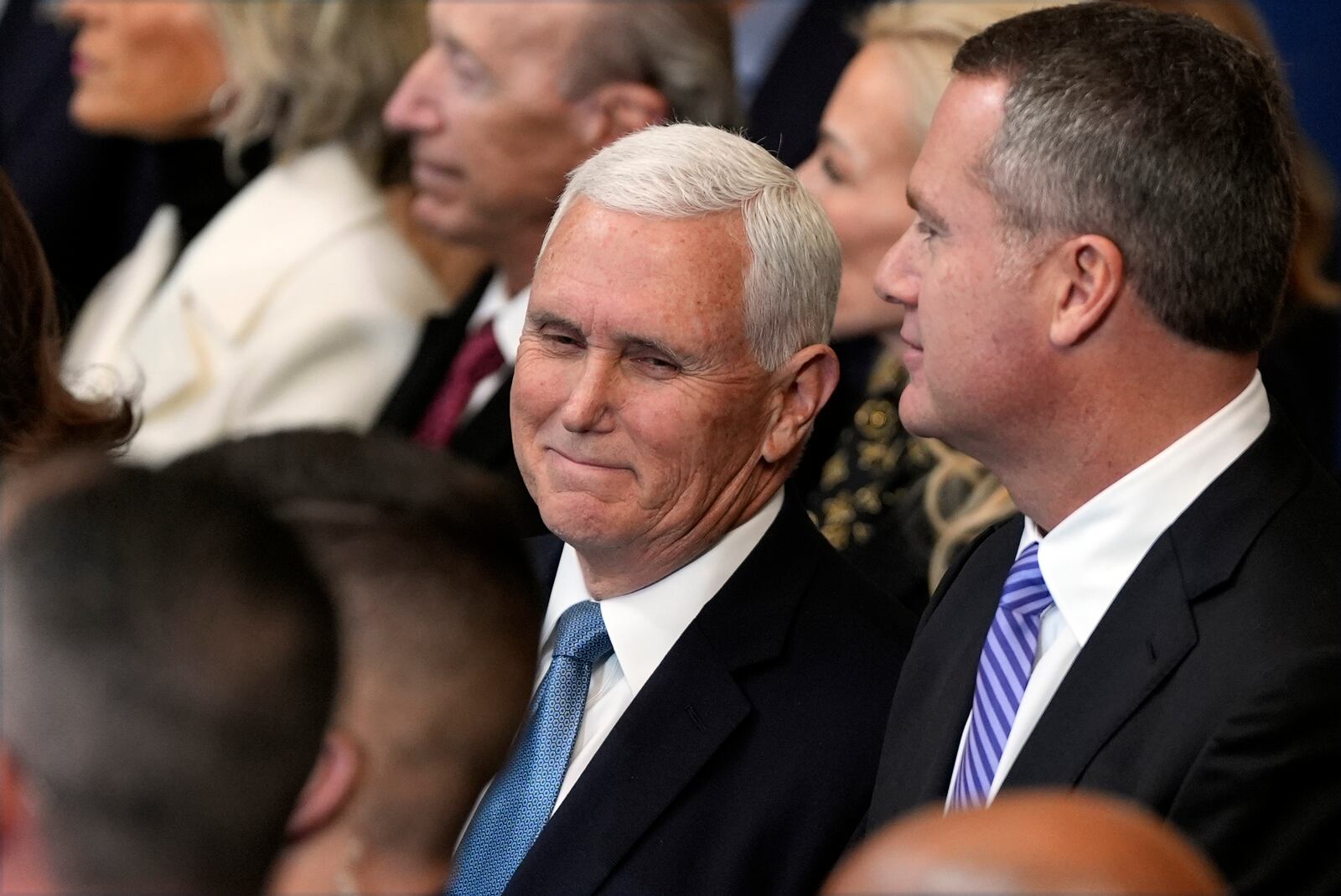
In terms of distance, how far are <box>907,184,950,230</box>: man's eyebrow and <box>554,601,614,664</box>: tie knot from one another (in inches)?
25.4

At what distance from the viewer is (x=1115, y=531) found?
2018 mm

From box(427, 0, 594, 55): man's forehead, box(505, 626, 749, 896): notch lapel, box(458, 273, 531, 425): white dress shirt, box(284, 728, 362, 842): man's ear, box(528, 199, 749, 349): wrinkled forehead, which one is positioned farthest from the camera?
box(427, 0, 594, 55): man's forehead

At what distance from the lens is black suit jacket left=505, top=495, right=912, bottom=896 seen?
2.21 meters

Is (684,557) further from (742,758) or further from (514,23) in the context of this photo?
(514,23)

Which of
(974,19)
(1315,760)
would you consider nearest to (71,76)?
(974,19)

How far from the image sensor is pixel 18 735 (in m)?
1.12

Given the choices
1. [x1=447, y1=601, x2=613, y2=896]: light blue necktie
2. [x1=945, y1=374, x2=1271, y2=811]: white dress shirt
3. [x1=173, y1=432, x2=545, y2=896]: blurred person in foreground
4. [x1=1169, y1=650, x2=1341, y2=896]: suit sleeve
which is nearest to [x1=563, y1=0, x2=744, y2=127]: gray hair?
[x1=447, y1=601, x2=613, y2=896]: light blue necktie

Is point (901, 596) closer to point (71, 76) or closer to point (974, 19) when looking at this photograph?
point (974, 19)

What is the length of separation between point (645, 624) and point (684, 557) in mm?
104

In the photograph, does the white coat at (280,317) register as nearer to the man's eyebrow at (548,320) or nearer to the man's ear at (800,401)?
the man's eyebrow at (548,320)

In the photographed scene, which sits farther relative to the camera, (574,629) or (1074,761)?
(574,629)

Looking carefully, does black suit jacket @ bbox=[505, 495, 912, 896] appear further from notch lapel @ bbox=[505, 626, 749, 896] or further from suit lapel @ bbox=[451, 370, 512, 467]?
suit lapel @ bbox=[451, 370, 512, 467]

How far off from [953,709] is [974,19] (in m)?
1.63

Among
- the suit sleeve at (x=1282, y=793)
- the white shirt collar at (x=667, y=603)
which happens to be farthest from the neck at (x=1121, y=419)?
the white shirt collar at (x=667, y=603)
